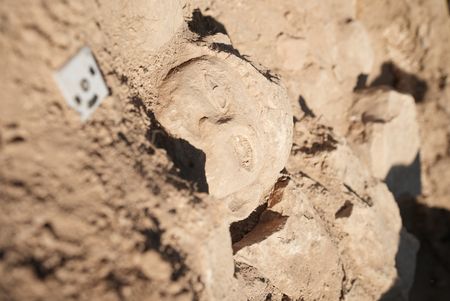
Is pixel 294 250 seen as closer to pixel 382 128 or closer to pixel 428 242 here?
pixel 382 128

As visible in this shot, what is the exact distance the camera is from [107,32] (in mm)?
1488

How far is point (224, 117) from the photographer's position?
1.71 m

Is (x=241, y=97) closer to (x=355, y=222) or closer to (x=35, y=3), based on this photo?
(x=35, y=3)

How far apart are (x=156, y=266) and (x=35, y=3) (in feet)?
3.19

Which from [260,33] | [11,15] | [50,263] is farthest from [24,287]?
[260,33]

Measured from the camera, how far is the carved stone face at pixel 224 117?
166 centimetres

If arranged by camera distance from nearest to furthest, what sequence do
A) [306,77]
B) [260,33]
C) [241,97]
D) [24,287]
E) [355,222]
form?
[24,287]
[241,97]
[355,222]
[260,33]
[306,77]

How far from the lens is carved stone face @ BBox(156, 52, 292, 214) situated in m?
1.66

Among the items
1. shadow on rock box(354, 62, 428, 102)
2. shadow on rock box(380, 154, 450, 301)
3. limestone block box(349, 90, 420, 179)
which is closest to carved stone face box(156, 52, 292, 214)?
limestone block box(349, 90, 420, 179)

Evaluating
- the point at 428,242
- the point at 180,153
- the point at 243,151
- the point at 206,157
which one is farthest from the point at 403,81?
the point at 180,153

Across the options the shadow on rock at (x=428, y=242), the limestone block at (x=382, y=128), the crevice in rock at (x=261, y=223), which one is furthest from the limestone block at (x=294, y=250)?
the shadow on rock at (x=428, y=242)

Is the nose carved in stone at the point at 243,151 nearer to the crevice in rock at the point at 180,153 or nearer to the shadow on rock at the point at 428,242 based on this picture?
the crevice in rock at the point at 180,153

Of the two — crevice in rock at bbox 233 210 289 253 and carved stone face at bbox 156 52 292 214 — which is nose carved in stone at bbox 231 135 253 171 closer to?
carved stone face at bbox 156 52 292 214

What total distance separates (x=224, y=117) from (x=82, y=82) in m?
0.70
